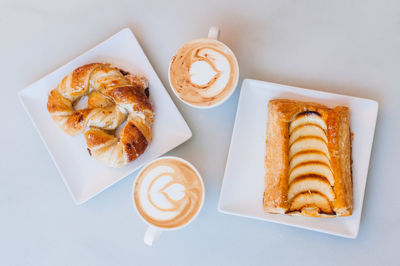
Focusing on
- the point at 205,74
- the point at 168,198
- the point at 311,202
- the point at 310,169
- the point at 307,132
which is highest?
the point at 205,74

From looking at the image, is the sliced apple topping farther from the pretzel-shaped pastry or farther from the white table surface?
the pretzel-shaped pastry

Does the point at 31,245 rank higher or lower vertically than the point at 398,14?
lower

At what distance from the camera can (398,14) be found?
1.63 meters

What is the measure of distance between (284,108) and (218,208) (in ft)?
1.57

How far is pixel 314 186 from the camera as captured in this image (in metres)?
1.44

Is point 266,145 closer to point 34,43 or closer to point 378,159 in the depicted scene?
point 378,159

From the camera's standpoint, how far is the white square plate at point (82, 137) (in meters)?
1.61

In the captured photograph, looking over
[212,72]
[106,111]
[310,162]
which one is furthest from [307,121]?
[106,111]

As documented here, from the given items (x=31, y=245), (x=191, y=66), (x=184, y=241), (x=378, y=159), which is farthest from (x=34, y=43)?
(x=378, y=159)

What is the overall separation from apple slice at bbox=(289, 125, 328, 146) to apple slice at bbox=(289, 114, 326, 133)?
13mm

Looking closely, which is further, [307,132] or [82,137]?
[82,137]

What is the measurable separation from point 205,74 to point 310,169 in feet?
1.80

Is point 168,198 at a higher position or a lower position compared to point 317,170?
lower

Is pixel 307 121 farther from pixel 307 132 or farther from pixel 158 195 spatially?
pixel 158 195
